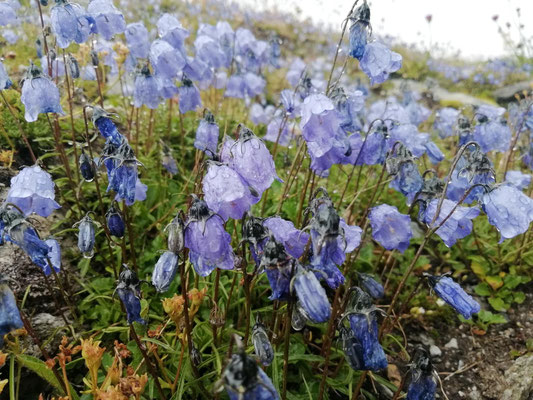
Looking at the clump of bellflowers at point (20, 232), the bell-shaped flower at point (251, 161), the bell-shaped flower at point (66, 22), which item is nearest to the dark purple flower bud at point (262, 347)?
the bell-shaped flower at point (251, 161)

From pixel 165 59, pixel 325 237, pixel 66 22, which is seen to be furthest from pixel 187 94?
pixel 325 237

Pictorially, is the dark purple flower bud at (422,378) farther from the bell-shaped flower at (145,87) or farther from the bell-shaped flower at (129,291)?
the bell-shaped flower at (145,87)

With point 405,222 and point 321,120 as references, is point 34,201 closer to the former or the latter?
point 321,120

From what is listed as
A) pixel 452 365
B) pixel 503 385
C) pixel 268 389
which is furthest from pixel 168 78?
pixel 503 385

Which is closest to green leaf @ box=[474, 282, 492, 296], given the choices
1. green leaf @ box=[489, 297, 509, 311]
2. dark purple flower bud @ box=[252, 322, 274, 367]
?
green leaf @ box=[489, 297, 509, 311]

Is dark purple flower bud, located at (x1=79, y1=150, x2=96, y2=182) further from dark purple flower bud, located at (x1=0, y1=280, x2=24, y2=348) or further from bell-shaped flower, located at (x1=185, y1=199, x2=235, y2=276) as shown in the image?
bell-shaped flower, located at (x1=185, y1=199, x2=235, y2=276)
